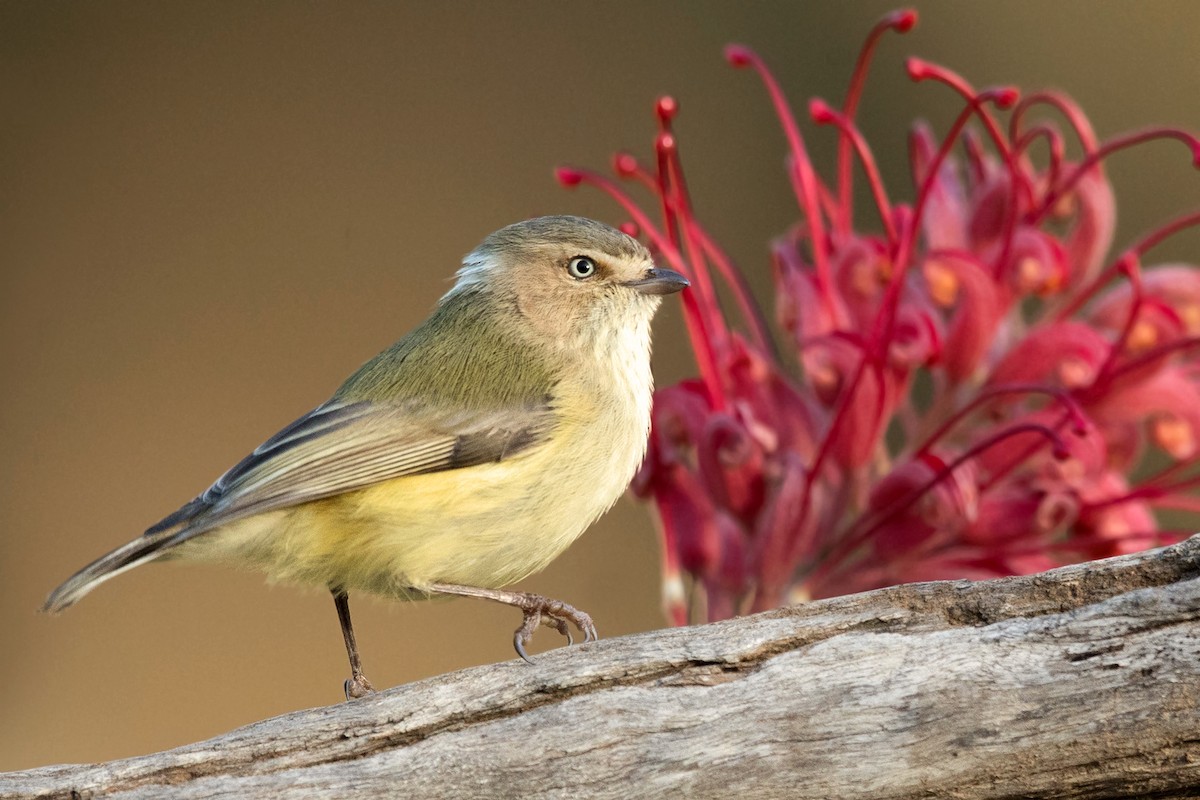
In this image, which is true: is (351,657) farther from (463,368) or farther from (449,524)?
(463,368)

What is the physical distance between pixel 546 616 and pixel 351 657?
15.5 inches

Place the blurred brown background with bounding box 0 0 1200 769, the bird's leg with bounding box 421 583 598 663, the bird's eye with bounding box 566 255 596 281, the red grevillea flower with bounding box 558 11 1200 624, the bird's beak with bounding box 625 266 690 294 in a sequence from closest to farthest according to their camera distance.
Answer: the red grevillea flower with bounding box 558 11 1200 624
the bird's leg with bounding box 421 583 598 663
the bird's beak with bounding box 625 266 690 294
the bird's eye with bounding box 566 255 596 281
the blurred brown background with bounding box 0 0 1200 769

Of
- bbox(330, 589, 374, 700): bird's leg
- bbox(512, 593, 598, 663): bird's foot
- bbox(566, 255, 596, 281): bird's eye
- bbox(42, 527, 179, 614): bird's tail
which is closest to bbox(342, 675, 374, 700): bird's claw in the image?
bbox(330, 589, 374, 700): bird's leg

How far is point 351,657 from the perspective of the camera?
305 cm

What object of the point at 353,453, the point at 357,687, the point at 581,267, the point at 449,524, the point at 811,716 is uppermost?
the point at 581,267

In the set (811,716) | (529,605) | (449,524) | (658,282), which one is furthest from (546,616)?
(811,716)

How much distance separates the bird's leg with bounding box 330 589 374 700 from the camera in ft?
9.84

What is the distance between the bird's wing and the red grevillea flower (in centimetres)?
31

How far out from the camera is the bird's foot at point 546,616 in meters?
2.86

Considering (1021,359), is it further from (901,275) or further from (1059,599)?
(1059,599)

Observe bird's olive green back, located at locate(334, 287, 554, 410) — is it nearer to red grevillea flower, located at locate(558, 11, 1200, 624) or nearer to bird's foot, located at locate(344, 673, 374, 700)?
red grevillea flower, located at locate(558, 11, 1200, 624)

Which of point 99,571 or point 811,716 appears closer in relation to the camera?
point 811,716

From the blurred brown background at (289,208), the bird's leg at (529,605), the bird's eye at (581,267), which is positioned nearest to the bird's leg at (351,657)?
the bird's leg at (529,605)

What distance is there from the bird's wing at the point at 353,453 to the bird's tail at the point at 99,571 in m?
0.05
